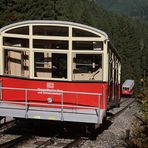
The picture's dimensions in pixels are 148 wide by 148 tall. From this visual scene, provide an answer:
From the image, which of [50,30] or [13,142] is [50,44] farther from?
[13,142]

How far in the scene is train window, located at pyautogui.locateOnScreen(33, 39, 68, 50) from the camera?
547 inches

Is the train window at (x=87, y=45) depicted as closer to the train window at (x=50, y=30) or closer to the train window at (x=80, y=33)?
the train window at (x=80, y=33)

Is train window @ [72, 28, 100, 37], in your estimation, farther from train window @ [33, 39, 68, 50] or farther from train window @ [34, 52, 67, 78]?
train window @ [34, 52, 67, 78]

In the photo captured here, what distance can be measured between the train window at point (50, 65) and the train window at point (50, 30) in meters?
0.58

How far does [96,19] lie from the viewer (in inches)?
5817

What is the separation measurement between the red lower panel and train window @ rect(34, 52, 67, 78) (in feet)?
1.07

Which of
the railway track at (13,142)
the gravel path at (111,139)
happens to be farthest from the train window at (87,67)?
the railway track at (13,142)

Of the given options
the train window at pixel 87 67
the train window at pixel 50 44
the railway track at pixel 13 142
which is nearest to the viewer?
the railway track at pixel 13 142

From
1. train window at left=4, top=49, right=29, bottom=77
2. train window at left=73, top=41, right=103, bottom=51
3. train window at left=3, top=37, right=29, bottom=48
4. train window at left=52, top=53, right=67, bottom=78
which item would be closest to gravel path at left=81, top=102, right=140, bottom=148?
train window at left=52, top=53, right=67, bottom=78

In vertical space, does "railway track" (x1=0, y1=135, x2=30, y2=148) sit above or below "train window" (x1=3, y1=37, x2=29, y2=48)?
below

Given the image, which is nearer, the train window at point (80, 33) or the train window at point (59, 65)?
the train window at point (80, 33)

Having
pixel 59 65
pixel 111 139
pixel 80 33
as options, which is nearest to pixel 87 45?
pixel 80 33

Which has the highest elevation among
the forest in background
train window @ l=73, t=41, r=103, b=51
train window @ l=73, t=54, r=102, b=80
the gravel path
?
the forest in background

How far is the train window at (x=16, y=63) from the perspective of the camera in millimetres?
14102
